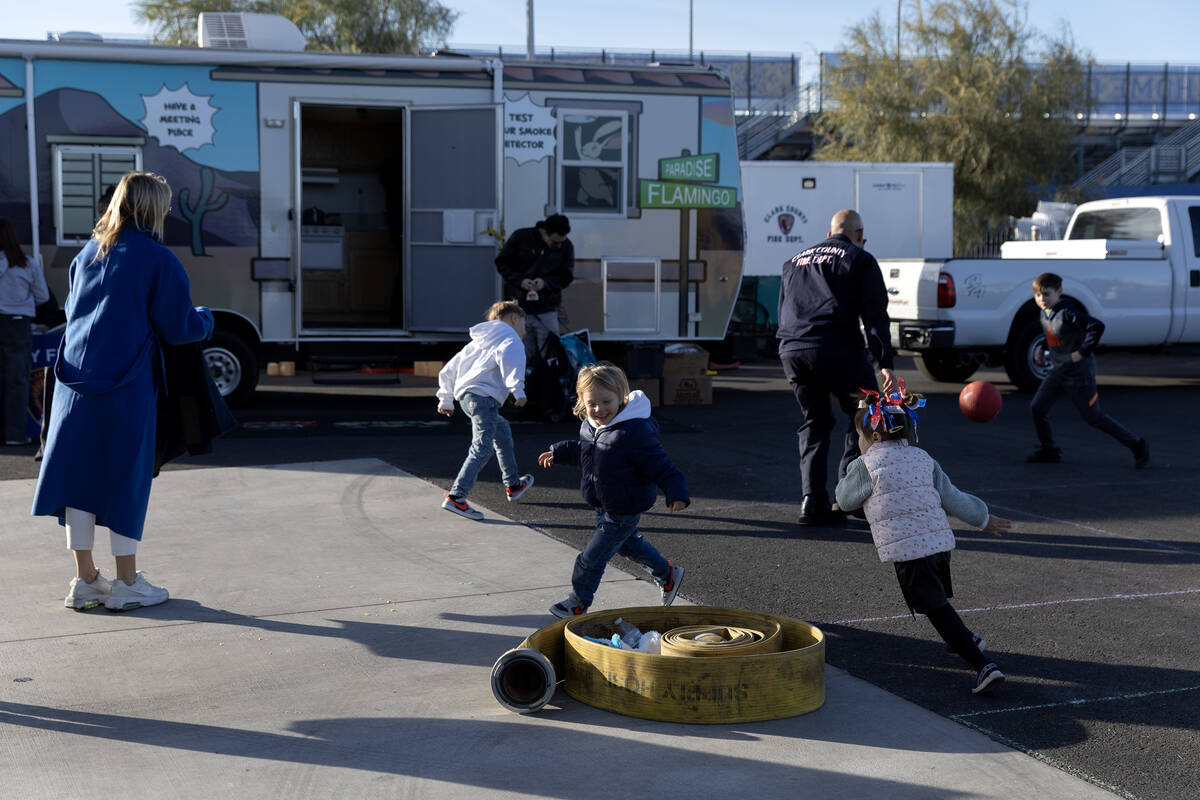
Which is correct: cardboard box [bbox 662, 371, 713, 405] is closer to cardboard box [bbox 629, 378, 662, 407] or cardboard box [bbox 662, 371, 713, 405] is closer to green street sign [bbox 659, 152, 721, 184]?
cardboard box [bbox 629, 378, 662, 407]

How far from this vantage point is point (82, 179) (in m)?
11.9

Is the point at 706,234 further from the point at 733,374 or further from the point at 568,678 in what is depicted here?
the point at 568,678

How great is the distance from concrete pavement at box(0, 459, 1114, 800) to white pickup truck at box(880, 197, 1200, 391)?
9.09 metres

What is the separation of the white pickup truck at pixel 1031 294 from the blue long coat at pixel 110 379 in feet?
35.5

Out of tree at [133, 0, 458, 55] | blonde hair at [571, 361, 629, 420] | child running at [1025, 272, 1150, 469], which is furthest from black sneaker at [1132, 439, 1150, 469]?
tree at [133, 0, 458, 55]

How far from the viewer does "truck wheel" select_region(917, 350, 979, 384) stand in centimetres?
1603

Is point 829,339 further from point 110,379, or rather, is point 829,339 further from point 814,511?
point 110,379

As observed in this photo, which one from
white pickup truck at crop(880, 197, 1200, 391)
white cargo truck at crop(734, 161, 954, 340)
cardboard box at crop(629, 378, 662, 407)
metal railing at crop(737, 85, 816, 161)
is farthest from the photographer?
metal railing at crop(737, 85, 816, 161)

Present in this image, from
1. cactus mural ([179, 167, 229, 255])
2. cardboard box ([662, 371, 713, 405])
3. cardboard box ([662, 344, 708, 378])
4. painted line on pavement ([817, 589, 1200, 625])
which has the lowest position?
painted line on pavement ([817, 589, 1200, 625])

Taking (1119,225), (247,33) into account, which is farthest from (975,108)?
(247,33)

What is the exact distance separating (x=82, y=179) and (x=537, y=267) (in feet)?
13.8

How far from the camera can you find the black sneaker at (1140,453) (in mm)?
9633

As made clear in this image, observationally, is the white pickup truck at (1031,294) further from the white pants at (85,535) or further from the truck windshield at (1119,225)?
the white pants at (85,535)

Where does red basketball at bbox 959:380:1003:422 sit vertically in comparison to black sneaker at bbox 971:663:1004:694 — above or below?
above
